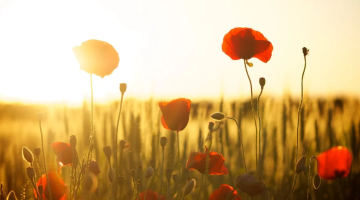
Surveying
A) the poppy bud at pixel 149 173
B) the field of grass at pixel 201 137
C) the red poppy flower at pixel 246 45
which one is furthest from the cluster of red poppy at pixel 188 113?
the field of grass at pixel 201 137

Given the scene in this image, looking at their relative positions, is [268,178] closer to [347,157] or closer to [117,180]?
[347,157]

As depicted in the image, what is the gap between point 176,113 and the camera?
1.42 metres

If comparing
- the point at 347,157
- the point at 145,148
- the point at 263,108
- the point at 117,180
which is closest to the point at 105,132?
the point at 145,148

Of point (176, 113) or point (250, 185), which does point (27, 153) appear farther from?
point (250, 185)

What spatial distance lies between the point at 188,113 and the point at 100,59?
34cm

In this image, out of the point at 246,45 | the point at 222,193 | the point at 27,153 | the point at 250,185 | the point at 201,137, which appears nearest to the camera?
the point at 250,185

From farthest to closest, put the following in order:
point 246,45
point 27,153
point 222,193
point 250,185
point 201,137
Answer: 1. point 201,137
2. point 246,45
3. point 222,193
4. point 27,153
5. point 250,185

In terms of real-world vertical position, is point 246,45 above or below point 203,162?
above

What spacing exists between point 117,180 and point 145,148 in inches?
42.7

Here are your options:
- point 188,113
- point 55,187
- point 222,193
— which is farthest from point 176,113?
point 55,187

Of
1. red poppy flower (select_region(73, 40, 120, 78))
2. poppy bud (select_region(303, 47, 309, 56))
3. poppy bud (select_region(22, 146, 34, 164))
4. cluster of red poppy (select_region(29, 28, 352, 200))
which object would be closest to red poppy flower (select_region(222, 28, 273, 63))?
cluster of red poppy (select_region(29, 28, 352, 200))

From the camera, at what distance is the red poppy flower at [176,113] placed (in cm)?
141

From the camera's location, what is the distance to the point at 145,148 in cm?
241

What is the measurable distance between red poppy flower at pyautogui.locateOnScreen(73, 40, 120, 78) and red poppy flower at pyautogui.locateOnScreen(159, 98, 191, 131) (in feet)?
0.72
